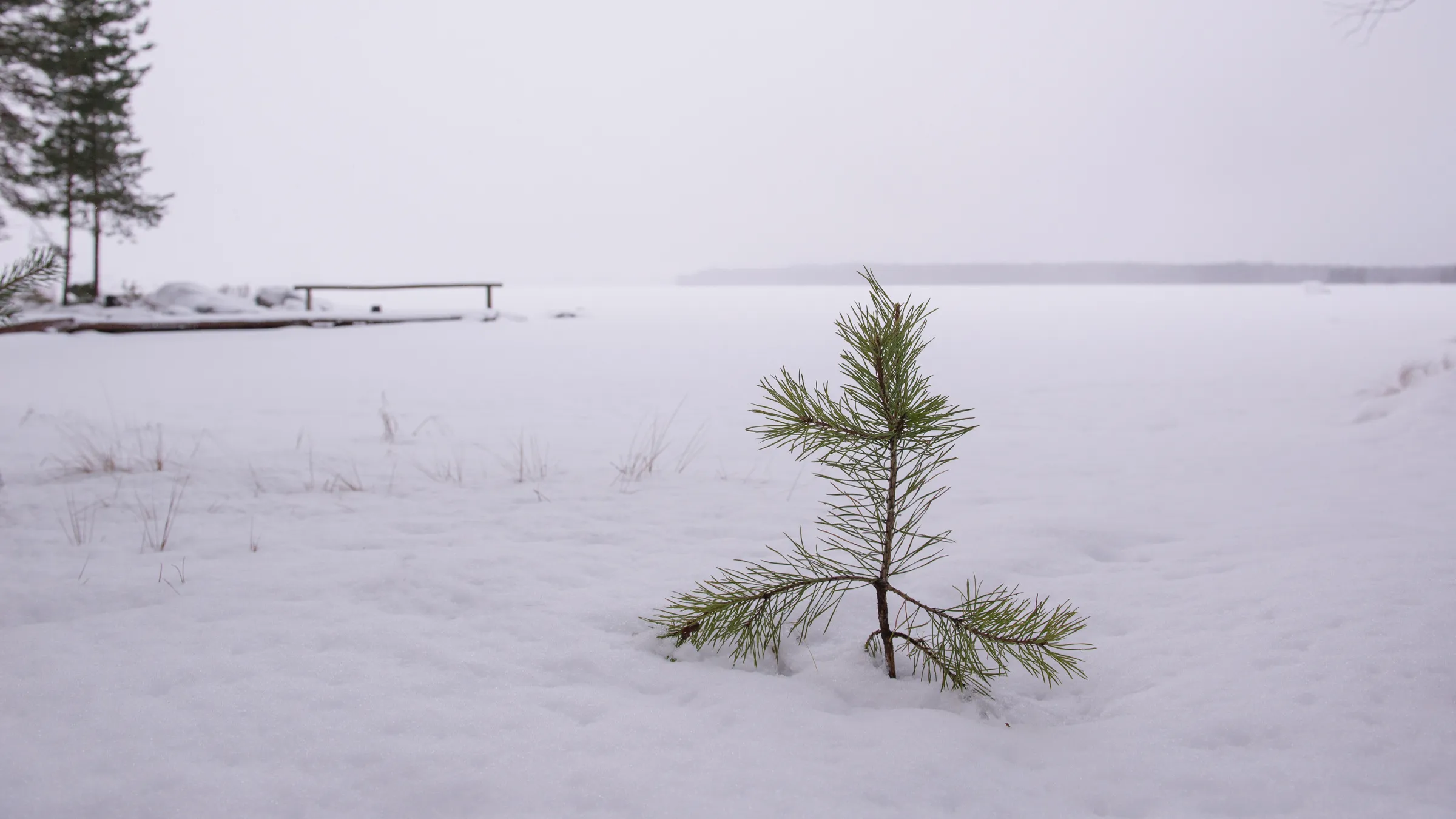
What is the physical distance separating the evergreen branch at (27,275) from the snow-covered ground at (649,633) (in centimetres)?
98

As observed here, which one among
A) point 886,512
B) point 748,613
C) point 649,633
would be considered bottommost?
point 649,633

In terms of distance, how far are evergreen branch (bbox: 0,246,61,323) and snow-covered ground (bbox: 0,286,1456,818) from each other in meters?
0.98

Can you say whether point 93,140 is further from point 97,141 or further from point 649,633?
point 649,633

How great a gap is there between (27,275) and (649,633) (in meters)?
2.61

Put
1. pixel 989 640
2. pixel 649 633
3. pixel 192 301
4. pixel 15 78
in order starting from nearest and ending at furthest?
pixel 989 640 < pixel 649 633 < pixel 15 78 < pixel 192 301

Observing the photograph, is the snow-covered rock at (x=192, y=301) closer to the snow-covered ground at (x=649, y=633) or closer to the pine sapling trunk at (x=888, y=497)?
the snow-covered ground at (x=649, y=633)

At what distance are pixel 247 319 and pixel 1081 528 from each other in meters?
19.0

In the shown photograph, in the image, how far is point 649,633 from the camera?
2.48m

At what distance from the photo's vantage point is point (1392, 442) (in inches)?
221

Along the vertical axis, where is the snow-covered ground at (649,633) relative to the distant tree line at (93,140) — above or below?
below

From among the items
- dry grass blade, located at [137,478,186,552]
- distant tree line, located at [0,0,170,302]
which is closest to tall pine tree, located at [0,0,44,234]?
distant tree line, located at [0,0,170,302]

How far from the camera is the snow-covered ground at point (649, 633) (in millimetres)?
1701

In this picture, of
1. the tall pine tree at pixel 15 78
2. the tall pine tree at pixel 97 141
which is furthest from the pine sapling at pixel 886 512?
the tall pine tree at pixel 97 141

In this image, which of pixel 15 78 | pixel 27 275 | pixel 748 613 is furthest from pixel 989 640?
pixel 15 78
